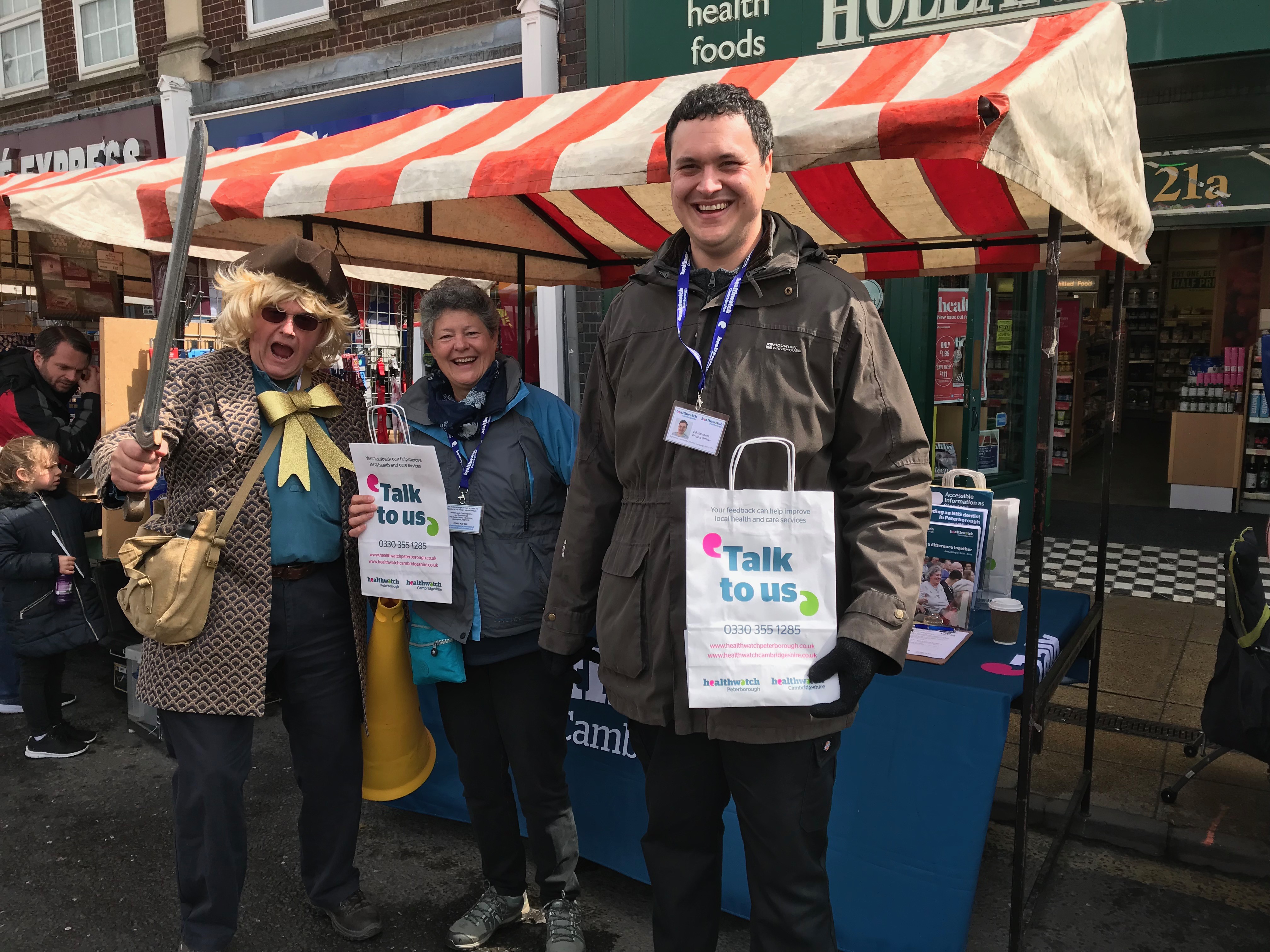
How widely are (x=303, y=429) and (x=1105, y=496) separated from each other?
2.87 meters

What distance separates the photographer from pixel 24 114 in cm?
1217

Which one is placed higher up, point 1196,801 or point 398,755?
point 398,755

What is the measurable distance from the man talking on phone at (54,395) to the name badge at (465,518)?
337 cm

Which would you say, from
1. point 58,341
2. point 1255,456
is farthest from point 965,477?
point 1255,456

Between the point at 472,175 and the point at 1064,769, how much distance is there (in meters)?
3.44

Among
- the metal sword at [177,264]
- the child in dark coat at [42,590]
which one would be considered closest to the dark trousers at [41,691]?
the child in dark coat at [42,590]

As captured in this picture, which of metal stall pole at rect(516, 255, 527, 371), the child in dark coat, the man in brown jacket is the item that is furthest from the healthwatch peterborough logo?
the child in dark coat

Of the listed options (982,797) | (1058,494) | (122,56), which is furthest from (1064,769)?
(122,56)

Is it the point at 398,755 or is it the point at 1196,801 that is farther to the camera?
the point at 1196,801

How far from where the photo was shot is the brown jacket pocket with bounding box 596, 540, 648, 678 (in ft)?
6.11

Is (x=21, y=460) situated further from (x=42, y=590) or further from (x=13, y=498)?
(x=42, y=590)

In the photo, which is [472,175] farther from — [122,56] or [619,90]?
[122,56]

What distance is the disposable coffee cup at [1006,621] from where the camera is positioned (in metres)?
2.87

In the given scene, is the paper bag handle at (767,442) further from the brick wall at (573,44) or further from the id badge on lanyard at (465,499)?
the brick wall at (573,44)
